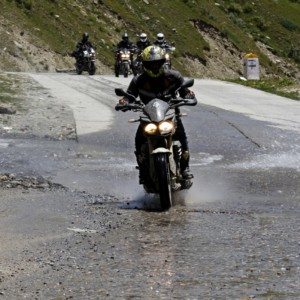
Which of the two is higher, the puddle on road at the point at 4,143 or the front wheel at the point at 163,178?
the front wheel at the point at 163,178

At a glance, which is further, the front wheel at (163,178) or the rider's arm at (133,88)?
the rider's arm at (133,88)

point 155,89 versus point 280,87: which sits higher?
point 155,89

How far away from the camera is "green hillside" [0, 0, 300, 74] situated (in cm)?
5091

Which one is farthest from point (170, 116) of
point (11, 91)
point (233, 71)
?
point (233, 71)

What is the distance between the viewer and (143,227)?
7980mm

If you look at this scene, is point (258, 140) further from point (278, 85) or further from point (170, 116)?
point (278, 85)

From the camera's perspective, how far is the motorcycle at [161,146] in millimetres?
9016

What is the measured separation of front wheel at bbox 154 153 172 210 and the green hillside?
38767 millimetres

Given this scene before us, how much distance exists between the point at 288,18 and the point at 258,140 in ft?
219

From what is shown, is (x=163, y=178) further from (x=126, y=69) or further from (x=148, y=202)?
(x=126, y=69)

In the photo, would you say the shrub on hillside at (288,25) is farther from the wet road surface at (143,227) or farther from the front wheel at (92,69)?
the wet road surface at (143,227)

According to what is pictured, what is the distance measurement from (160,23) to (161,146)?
52.1 m

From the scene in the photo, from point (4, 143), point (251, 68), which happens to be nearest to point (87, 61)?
point (251, 68)

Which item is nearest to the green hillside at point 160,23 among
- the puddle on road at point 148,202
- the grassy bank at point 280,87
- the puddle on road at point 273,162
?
the grassy bank at point 280,87
